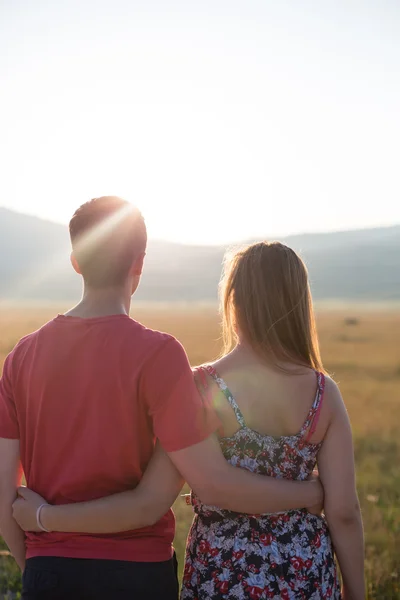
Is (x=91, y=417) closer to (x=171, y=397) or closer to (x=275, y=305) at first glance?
(x=171, y=397)

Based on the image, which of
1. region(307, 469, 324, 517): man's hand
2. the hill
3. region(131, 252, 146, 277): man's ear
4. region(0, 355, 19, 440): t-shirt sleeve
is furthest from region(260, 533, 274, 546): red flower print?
the hill

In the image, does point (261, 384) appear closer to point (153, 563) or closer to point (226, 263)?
point (226, 263)

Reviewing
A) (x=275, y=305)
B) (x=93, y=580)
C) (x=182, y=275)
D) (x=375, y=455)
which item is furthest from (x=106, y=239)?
(x=182, y=275)

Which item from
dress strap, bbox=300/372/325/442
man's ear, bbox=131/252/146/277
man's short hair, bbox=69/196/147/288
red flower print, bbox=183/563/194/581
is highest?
man's short hair, bbox=69/196/147/288

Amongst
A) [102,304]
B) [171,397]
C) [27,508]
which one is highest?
[102,304]

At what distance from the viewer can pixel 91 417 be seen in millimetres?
2500

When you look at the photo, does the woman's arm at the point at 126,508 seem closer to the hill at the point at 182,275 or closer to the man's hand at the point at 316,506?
the man's hand at the point at 316,506

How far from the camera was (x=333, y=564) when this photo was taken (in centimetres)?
296

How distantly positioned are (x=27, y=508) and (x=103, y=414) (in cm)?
52

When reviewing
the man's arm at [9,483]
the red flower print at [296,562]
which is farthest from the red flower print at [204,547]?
the man's arm at [9,483]

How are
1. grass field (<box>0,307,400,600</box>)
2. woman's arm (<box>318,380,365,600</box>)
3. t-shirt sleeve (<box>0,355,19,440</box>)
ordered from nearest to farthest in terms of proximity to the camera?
1. t-shirt sleeve (<box>0,355,19,440</box>)
2. woman's arm (<box>318,380,365,600</box>)
3. grass field (<box>0,307,400,600</box>)

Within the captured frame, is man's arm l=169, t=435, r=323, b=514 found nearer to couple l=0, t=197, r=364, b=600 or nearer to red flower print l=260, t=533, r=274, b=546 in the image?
couple l=0, t=197, r=364, b=600

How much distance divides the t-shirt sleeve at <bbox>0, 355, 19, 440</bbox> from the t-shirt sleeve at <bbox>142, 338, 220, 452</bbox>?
1.95 feet

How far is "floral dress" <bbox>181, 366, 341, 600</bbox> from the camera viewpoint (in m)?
2.81
